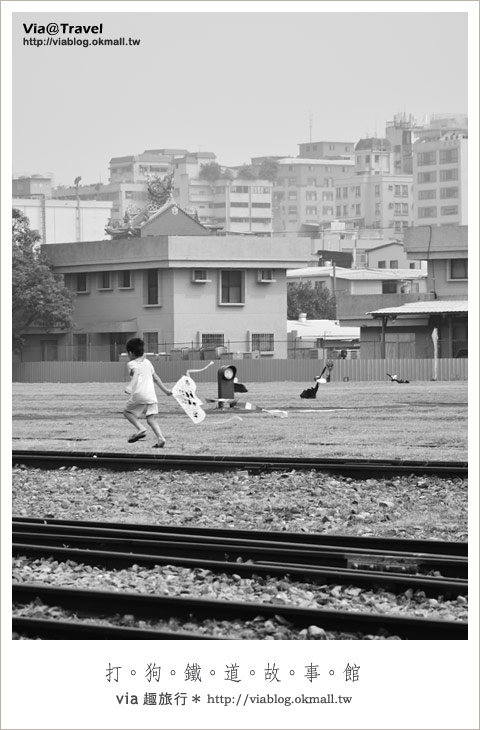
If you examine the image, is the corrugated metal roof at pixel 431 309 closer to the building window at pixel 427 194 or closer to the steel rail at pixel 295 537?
the steel rail at pixel 295 537

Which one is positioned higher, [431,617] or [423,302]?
[423,302]

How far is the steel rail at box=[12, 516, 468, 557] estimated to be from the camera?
A: 9.88 meters

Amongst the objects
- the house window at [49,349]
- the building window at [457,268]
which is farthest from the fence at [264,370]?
the building window at [457,268]

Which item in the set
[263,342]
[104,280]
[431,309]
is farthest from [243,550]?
[104,280]

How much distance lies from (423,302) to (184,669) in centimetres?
5129

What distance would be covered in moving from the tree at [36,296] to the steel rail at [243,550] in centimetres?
4676

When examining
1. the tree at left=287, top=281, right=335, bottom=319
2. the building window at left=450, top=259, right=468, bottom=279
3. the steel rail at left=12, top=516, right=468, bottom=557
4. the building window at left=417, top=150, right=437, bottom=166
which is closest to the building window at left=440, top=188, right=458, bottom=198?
the building window at left=417, top=150, right=437, bottom=166

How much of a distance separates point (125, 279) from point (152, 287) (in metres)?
1.48

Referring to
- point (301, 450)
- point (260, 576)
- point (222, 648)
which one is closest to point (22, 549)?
point (260, 576)

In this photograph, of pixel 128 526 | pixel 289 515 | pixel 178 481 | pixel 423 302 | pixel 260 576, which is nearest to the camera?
pixel 260 576

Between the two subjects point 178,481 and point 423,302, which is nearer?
point 178,481

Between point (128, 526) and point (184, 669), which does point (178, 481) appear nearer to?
point (128, 526)

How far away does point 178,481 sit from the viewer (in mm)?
14852

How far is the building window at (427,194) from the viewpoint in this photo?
187500mm
